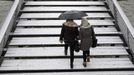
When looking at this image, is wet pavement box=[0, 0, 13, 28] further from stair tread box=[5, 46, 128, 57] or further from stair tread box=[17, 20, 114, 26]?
stair tread box=[5, 46, 128, 57]

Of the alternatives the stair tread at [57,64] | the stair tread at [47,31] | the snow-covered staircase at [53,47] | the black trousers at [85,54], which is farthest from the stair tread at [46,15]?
the black trousers at [85,54]

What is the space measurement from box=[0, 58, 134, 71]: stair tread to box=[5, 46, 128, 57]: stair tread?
7.4 inches

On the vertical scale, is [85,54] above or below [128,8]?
below

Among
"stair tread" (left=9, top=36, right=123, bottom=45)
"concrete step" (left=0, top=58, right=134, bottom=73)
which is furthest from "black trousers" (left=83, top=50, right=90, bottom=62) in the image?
"stair tread" (left=9, top=36, right=123, bottom=45)

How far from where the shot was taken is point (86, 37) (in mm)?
9633

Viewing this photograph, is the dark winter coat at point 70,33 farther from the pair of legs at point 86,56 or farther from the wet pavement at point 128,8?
the wet pavement at point 128,8

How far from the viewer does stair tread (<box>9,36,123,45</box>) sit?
A: 11.4 meters

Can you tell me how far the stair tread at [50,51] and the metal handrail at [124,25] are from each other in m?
0.30

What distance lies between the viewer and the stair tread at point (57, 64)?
10.2m

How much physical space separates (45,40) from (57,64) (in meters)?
1.41

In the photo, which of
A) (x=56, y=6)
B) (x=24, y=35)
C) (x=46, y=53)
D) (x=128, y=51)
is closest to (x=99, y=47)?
(x=128, y=51)

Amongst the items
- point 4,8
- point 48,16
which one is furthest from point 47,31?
point 4,8

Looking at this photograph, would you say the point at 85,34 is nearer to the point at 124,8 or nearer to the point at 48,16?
the point at 48,16

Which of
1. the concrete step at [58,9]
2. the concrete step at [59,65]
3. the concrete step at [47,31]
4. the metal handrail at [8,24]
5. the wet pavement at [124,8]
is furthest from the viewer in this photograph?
the wet pavement at [124,8]
